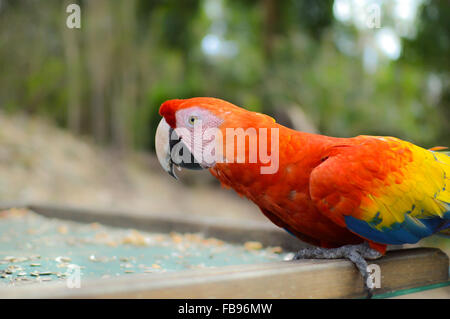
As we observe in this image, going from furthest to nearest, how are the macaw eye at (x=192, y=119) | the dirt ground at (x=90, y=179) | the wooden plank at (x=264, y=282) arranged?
the dirt ground at (x=90, y=179) → the macaw eye at (x=192, y=119) → the wooden plank at (x=264, y=282)

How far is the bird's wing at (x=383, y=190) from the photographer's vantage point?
1080 millimetres

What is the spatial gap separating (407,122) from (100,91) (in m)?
4.07

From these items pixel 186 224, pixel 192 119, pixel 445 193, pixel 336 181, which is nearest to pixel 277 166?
pixel 336 181

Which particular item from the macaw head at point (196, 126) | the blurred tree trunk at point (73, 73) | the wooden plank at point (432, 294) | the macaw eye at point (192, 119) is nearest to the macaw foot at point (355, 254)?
the wooden plank at point (432, 294)

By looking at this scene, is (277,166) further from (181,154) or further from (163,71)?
(163,71)

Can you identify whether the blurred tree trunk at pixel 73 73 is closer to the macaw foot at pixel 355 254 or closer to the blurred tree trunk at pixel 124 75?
the blurred tree trunk at pixel 124 75

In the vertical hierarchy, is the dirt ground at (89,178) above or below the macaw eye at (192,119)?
below

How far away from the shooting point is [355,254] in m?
1.11

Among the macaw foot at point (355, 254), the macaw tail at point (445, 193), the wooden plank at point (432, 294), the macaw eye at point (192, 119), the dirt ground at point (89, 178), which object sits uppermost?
the macaw eye at point (192, 119)

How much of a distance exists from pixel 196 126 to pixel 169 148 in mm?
145

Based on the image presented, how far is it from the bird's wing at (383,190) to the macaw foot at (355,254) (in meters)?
0.05

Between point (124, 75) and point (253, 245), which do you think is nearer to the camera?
point (253, 245)

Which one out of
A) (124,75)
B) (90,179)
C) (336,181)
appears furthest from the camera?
(124,75)
